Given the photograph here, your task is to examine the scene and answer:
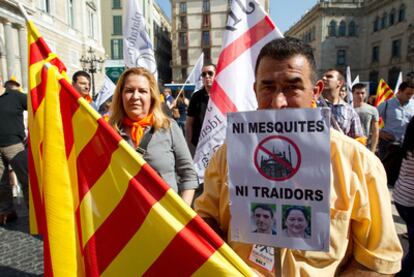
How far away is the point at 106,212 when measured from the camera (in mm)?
1239

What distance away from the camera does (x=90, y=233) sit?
1263mm

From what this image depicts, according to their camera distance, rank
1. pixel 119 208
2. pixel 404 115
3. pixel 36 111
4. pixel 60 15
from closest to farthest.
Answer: pixel 119 208
pixel 36 111
pixel 404 115
pixel 60 15

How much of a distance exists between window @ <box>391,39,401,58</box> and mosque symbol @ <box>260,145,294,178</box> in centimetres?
4510

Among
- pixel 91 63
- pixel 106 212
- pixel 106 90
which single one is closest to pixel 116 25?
pixel 91 63

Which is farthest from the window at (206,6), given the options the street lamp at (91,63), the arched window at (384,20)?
the street lamp at (91,63)

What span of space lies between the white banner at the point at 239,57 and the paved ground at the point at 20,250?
2265 mm

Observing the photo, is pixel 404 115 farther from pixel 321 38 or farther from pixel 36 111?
pixel 321 38

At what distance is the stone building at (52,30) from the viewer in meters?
18.3

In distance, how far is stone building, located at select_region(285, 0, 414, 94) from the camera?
136 feet

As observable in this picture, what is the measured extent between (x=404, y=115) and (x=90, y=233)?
5.45 metres

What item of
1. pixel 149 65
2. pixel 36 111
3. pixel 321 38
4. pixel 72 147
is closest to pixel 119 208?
pixel 72 147

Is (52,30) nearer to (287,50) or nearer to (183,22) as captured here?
(287,50)

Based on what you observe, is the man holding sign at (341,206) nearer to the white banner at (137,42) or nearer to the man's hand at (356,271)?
the man's hand at (356,271)

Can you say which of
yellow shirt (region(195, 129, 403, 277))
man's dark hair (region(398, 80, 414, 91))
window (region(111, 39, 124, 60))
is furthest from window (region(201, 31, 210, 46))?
yellow shirt (region(195, 129, 403, 277))
